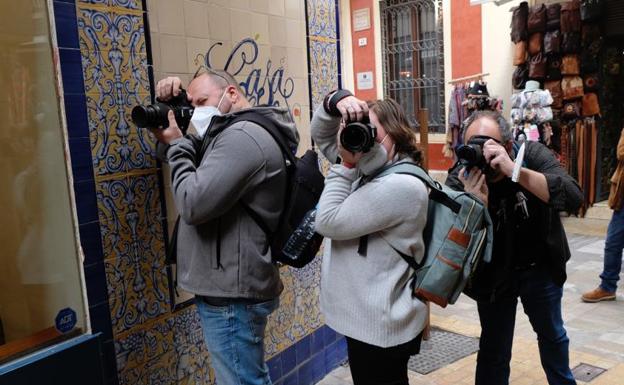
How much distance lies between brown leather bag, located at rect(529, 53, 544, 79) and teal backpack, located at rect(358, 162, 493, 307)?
6.00 meters

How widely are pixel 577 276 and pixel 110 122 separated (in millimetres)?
4596

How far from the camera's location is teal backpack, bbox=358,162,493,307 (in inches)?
70.9

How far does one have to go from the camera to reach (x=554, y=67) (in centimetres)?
714

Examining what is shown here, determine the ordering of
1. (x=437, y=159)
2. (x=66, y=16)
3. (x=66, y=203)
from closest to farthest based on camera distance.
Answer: (x=66, y=203)
(x=66, y=16)
(x=437, y=159)

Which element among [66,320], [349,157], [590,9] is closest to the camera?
[66,320]

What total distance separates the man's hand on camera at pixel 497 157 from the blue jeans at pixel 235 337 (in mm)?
992

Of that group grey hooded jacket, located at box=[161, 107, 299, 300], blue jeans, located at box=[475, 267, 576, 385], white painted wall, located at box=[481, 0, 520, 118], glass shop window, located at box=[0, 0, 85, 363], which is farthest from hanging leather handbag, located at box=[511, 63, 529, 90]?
glass shop window, located at box=[0, 0, 85, 363]

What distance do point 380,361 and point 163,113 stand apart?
117 centimetres

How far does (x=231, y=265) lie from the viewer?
1.93 m

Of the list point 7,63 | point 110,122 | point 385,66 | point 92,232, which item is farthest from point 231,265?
point 385,66

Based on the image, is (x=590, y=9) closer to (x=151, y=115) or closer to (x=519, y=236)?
(x=519, y=236)

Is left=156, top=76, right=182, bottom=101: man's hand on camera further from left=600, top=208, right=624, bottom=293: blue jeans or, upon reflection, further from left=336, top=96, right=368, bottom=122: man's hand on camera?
left=600, top=208, right=624, bottom=293: blue jeans

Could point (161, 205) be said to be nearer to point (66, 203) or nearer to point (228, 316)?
point (228, 316)

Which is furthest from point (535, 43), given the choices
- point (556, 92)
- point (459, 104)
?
point (459, 104)
